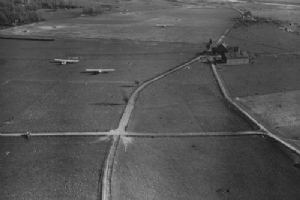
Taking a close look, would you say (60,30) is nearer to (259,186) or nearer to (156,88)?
(156,88)

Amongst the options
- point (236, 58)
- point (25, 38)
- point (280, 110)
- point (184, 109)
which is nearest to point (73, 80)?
point (184, 109)

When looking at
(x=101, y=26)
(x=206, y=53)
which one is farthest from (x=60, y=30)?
(x=206, y=53)

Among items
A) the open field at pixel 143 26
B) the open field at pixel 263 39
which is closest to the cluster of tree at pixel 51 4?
the open field at pixel 143 26

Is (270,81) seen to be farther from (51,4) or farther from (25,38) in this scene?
(51,4)

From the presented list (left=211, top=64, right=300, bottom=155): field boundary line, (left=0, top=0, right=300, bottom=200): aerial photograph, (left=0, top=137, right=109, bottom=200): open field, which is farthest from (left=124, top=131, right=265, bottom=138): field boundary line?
(left=0, top=137, right=109, bottom=200): open field

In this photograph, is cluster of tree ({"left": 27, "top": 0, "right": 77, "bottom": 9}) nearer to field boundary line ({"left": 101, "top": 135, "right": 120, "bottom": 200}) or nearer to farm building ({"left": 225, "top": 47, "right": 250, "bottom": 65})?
farm building ({"left": 225, "top": 47, "right": 250, "bottom": 65})
